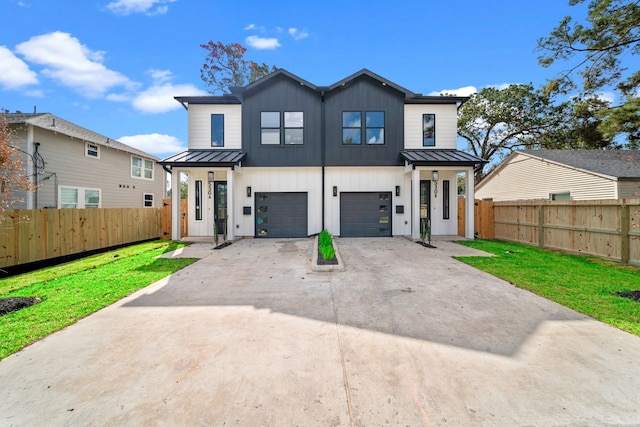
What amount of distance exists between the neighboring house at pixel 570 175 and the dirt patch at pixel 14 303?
20.4m

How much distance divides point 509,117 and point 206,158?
25912 mm

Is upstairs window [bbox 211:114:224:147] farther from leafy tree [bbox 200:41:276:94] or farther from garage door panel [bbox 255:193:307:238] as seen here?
leafy tree [bbox 200:41:276:94]

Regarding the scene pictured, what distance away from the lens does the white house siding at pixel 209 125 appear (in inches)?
479

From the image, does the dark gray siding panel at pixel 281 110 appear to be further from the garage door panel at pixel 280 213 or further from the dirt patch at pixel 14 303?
the dirt patch at pixel 14 303

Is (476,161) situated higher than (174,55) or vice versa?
(174,55)

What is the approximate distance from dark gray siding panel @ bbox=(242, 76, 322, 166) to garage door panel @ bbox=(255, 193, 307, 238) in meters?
1.53

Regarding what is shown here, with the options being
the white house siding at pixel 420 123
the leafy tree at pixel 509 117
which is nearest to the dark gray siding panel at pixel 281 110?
the white house siding at pixel 420 123

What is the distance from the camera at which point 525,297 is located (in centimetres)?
454

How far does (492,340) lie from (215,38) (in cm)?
2874

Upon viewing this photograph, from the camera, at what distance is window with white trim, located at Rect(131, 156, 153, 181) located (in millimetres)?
17391

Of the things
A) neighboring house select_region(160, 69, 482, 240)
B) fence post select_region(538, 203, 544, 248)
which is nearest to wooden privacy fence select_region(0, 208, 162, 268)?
neighboring house select_region(160, 69, 482, 240)

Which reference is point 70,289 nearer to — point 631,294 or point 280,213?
point 280,213

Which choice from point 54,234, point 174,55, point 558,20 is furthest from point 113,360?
point 174,55

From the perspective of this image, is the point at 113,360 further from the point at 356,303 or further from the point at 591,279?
the point at 591,279
